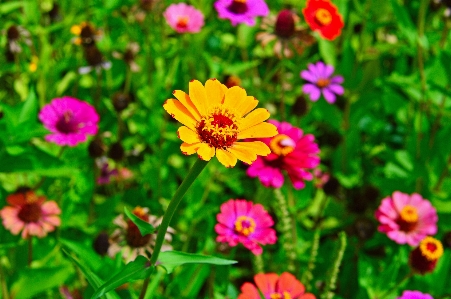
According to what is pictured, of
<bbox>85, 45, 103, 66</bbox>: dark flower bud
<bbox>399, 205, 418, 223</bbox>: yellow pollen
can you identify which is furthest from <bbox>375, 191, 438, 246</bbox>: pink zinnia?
<bbox>85, 45, 103, 66</bbox>: dark flower bud

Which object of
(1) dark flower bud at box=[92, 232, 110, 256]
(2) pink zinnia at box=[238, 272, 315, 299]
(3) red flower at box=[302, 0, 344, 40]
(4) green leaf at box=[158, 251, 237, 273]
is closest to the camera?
(4) green leaf at box=[158, 251, 237, 273]

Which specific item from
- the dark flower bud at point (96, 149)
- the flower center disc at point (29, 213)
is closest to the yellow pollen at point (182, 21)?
the dark flower bud at point (96, 149)

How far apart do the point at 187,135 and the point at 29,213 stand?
2.08 ft

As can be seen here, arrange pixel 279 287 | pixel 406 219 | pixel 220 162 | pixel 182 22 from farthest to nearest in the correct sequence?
pixel 182 22 < pixel 406 219 < pixel 279 287 < pixel 220 162

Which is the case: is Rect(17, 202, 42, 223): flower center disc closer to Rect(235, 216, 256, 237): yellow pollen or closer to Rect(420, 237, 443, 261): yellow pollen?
Rect(235, 216, 256, 237): yellow pollen

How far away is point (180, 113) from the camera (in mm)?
657

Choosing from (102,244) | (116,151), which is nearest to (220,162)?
(102,244)

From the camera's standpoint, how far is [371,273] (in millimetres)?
1254

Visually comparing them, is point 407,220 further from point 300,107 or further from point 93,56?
point 93,56

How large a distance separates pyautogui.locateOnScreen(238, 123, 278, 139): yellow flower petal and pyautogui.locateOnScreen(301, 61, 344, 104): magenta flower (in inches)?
32.7

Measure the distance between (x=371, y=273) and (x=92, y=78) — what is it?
1125mm

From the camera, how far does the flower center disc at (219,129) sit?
2.13 ft

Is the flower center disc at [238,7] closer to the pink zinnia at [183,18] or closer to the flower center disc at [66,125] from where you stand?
the pink zinnia at [183,18]

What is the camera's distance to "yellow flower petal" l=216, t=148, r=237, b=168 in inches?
23.8
